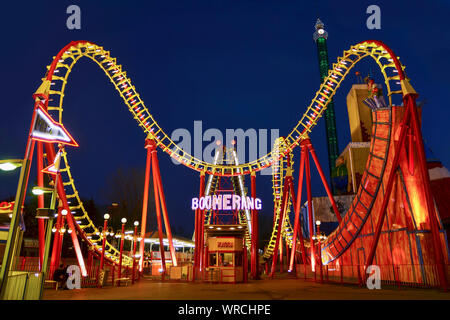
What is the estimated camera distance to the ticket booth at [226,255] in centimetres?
1850

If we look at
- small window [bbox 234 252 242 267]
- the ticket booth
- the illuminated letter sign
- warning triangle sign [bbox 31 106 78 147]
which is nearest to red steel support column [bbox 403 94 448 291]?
the ticket booth

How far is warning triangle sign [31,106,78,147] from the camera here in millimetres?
8141

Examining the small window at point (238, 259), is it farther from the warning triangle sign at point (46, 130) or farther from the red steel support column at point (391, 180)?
the warning triangle sign at point (46, 130)

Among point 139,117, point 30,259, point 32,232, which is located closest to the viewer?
point 30,259

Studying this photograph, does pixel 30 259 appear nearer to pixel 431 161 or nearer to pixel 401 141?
pixel 401 141

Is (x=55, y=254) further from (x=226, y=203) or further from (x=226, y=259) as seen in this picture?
(x=226, y=203)

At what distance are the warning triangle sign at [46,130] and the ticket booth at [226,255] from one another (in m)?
12.4

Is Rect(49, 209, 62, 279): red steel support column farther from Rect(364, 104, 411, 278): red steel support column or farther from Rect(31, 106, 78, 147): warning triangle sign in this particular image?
Rect(364, 104, 411, 278): red steel support column

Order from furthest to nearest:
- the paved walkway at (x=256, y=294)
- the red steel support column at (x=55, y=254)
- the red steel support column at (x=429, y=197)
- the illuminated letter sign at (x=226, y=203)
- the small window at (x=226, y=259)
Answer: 1. the illuminated letter sign at (x=226, y=203)
2. the small window at (x=226, y=259)
3. the red steel support column at (x=55, y=254)
4. the red steel support column at (x=429, y=197)
5. the paved walkway at (x=256, y=294)

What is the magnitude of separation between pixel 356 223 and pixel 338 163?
4006cm

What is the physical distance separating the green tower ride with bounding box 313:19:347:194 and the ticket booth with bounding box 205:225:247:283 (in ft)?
116

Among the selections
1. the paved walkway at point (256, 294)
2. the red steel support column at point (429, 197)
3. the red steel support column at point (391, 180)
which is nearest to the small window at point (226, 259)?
the paved walkway at point (256, 294)
